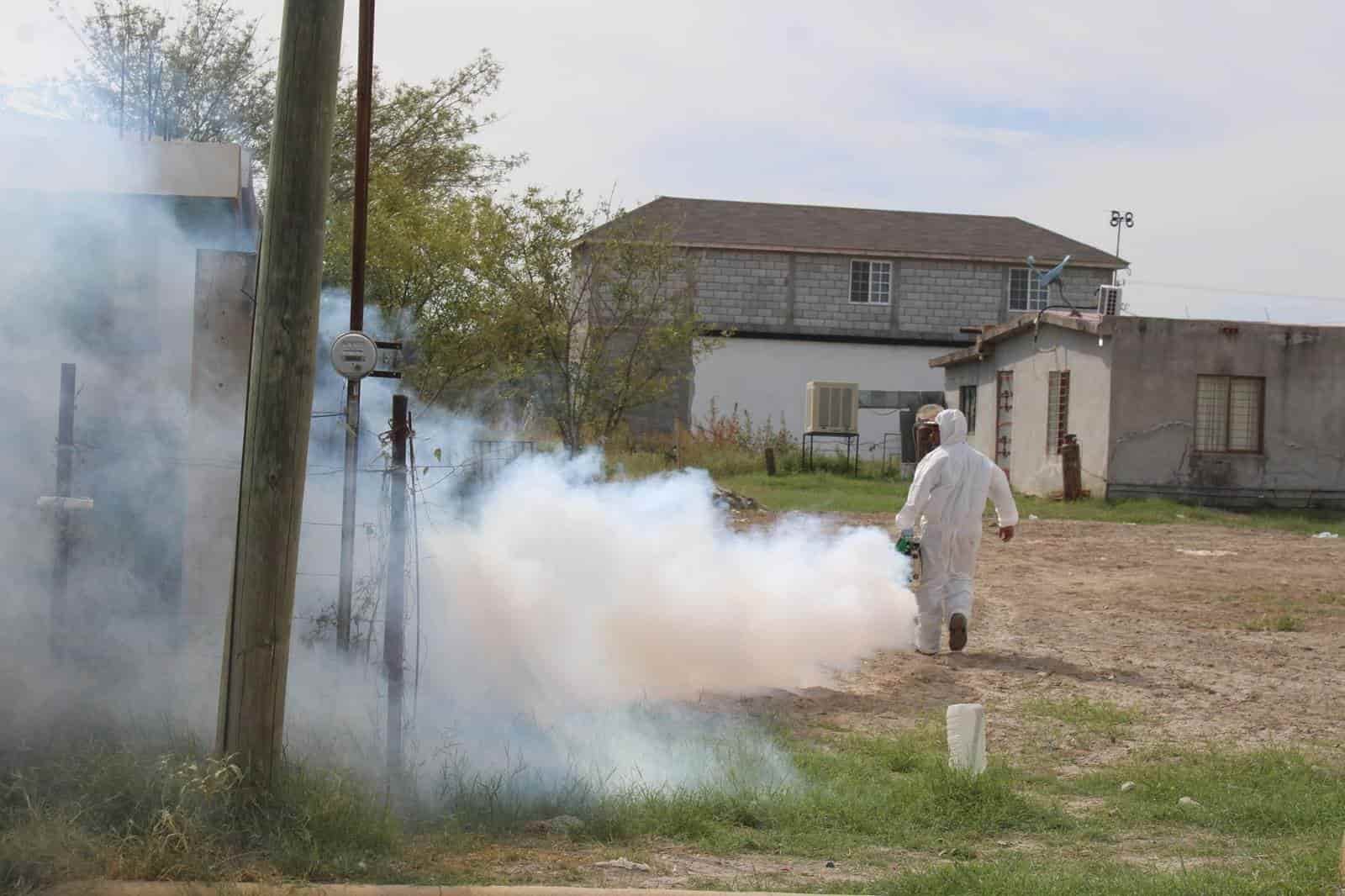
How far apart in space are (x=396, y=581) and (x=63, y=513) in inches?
68.9

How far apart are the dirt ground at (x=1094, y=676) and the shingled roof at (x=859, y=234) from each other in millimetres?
23153

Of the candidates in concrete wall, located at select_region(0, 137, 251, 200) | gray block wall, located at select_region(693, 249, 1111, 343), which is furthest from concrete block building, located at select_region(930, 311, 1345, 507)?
concrete wall, located at select_region(0, 137, 251, 200)

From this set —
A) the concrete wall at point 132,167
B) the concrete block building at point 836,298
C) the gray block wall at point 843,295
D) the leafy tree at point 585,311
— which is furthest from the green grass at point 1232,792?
the gray block wall at point 843,295

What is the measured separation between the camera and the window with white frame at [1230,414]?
2478 centimetres

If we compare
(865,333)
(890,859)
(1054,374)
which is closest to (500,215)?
(1054,374)

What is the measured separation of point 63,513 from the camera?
288 inches

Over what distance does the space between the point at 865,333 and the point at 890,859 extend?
34660 millimetres

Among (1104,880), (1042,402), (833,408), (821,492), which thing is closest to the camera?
(1104,880)

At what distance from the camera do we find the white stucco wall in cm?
3878

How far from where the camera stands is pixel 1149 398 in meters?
24.3

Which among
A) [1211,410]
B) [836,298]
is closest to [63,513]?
[1211,410]

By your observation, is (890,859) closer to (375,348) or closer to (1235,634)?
(375,348)

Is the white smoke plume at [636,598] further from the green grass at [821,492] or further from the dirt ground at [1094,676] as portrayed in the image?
the green grass at [821,492]

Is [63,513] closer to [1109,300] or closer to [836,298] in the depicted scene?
[1109,300]
